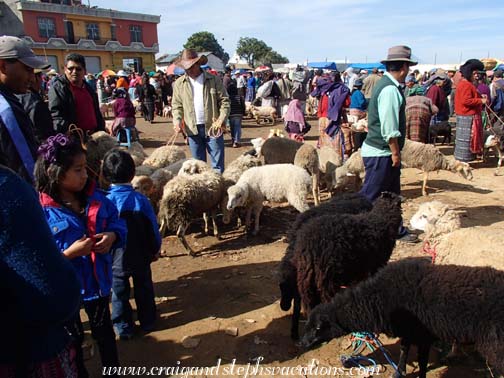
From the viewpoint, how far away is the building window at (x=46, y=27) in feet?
138

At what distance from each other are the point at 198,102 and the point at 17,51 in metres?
3.29

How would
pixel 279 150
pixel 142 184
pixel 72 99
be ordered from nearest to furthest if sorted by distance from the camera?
pixel 72 99 → pixel 142 184 → pixel 279 150

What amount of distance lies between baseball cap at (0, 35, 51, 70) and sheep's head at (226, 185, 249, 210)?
2.95 m

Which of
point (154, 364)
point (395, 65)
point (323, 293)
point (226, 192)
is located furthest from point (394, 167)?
point (154, 364)

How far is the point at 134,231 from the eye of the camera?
325 centimetres

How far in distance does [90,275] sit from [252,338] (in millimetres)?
1556

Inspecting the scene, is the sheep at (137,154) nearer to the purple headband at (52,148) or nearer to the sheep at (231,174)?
the sheep at (231,174)

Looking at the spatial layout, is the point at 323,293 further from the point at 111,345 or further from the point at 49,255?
the point at 49,255

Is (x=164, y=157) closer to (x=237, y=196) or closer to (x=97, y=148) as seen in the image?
(x=97, y=148)

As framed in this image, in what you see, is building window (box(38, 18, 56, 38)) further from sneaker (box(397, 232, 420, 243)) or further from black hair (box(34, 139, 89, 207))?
black hair (box(34, 139, 89, 207))

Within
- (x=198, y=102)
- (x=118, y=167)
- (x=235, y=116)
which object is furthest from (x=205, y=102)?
(x=235, y=116)

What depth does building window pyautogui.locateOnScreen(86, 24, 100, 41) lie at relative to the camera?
1816 inches

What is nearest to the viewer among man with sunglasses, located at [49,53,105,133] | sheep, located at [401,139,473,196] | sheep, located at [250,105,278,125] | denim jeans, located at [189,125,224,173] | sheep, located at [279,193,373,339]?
sheep, located at [279,193,373,339]

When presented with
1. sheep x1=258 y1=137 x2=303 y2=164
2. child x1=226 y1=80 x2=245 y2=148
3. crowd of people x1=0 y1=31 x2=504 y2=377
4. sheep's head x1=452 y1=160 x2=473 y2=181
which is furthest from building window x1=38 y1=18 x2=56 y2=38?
sheep's head x1=452 y1=160 x2=473 y2=181
